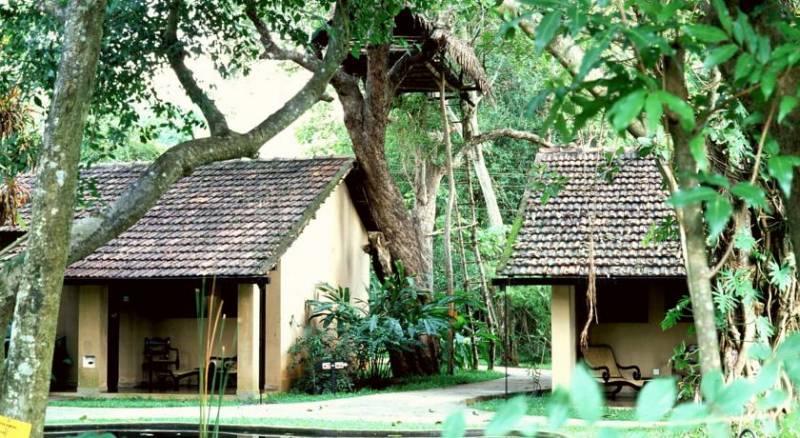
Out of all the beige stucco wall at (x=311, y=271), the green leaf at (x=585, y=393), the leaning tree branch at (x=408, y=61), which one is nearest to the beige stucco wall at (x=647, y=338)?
the beige stucco wall at (x=311, y=271)

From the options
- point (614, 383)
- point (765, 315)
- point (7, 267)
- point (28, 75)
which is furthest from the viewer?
point (614, 383)

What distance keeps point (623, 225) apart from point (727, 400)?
14891mm

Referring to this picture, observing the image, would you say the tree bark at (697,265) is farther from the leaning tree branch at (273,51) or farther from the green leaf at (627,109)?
the leaning tree branch at (273,51)

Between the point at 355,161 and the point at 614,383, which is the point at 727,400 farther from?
the point at 355,161

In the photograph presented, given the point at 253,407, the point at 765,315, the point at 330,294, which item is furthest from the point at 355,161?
the point at 765,315

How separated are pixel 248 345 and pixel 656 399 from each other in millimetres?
15881

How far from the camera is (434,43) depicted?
61.1ft

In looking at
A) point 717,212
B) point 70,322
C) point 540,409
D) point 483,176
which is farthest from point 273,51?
point 717,212

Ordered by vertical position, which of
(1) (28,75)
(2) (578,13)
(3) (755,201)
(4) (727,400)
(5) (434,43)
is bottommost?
(4) (727,400)

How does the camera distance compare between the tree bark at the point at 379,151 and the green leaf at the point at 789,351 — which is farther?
the tree bark at the point at 379,151

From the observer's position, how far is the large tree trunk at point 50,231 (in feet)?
23.7

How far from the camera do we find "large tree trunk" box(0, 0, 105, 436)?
7234 millimetres

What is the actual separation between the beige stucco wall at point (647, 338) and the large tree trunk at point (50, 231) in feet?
35.6

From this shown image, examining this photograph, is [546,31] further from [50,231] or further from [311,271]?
[311,271]
